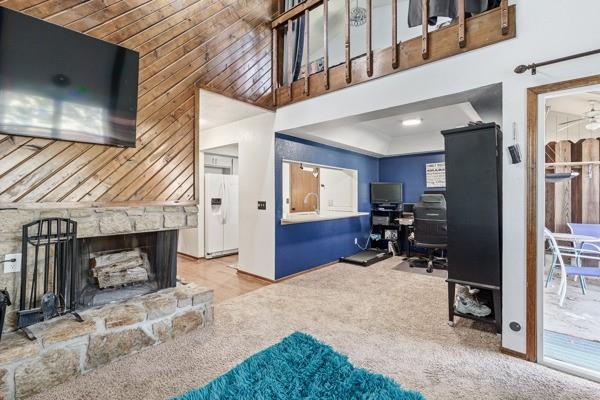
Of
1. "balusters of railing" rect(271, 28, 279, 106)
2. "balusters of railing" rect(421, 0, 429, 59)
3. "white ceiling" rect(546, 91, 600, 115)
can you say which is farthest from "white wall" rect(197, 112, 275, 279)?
"white ceiling" rect(546, 91, 600, 115)

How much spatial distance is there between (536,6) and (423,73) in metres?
0.81

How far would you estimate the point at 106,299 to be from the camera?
2301 millimetres

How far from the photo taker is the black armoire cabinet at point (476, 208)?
2197mm

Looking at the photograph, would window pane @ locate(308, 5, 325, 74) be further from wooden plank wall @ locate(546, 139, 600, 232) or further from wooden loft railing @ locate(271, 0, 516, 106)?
wooden plank wall @ locate(546, 139, 600, 232)

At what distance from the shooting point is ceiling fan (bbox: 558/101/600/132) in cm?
322

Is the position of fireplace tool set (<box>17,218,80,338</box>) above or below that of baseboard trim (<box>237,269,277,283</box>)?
above

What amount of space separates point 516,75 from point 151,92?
9.87ft

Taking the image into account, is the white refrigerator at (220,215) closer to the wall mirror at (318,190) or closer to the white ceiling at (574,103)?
the wall mirror at (318,190)

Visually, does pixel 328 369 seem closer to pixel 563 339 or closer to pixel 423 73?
pixel 563 339

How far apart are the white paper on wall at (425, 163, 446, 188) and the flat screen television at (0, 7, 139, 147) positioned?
524 cm

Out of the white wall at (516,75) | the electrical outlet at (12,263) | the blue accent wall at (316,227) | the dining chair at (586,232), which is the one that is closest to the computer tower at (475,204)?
the white wall at (516,75)

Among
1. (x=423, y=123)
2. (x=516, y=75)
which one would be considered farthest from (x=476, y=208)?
(x=423, y=123)

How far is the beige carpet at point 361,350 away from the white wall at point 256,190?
759 mm

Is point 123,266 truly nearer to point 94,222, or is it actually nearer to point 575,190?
point 94,222
